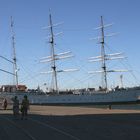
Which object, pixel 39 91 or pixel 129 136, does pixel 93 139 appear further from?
pixel 39 91

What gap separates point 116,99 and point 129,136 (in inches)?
3137

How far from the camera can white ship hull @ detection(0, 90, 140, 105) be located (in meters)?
97.7

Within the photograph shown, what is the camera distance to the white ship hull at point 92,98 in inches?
3846

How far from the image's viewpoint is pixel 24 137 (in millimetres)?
20453

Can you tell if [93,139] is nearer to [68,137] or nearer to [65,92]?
[68,137]

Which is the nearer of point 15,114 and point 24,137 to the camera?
point 24,137

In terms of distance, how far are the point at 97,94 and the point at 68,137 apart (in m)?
81.9

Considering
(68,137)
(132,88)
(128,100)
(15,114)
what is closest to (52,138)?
(68,137)

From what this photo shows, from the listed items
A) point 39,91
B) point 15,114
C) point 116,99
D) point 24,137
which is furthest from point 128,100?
point 24,137

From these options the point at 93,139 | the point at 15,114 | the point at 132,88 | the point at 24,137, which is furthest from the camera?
the point at 132,88

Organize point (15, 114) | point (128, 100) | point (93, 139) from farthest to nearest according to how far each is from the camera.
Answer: point (128, 100)
point (15, 114)
point (93, 139)

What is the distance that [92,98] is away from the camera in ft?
330

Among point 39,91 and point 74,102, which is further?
point 39,91

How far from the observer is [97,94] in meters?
102
